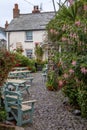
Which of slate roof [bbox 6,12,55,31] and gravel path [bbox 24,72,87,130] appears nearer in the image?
gravel path [bbox 24,72,87,130]

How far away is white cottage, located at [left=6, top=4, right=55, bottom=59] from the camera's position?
29750mm

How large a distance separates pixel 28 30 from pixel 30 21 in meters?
1.77

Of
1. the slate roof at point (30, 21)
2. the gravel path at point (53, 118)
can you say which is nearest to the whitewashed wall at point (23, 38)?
the slate roof at point (30, 21)

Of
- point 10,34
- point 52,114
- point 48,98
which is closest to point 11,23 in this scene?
point 10,34

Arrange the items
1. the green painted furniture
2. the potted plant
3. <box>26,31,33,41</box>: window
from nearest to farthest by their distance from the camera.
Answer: the green painted furniture → the potted plant → <box>26,31,33,41</box>: window

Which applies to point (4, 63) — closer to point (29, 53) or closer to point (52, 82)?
point (52, 82)

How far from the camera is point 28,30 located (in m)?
30.3

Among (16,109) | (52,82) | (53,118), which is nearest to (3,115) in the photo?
(16,109)

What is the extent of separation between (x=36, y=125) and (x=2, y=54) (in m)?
1.89

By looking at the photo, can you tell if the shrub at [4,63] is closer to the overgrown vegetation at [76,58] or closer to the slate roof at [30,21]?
the overgrown vegetation at [76,58]

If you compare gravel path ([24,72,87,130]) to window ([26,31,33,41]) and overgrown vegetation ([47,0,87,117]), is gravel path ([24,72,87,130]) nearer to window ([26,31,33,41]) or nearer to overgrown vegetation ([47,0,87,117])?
overgrown vegetation ([47,0,87,117])

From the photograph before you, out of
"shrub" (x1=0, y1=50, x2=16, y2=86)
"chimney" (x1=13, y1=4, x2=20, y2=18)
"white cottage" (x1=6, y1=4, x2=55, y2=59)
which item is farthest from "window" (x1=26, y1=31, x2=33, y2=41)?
"shrub" (x1=0, y1=50, x2=16, y2=86)

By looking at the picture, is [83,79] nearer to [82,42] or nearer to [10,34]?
[82,42]

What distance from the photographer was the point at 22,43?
99.4 ft
